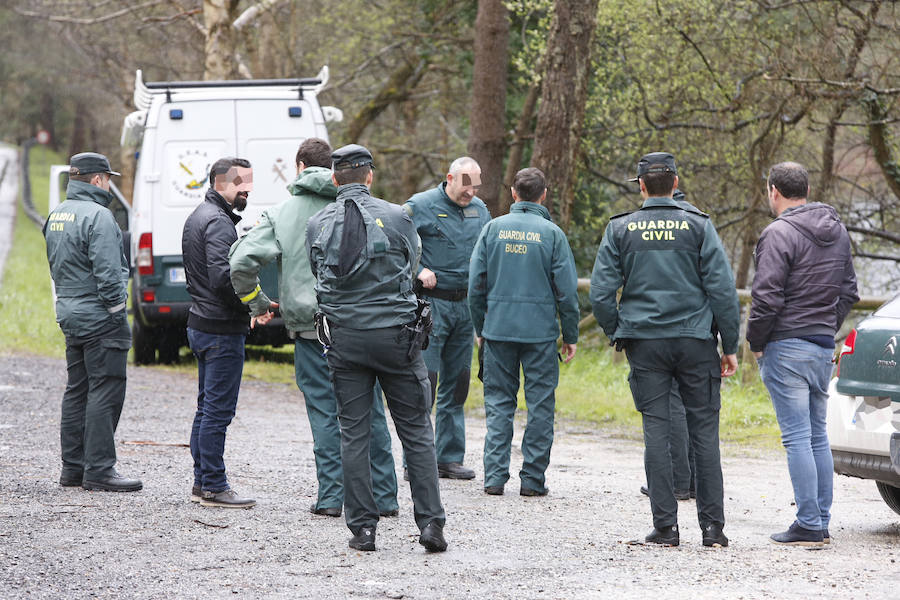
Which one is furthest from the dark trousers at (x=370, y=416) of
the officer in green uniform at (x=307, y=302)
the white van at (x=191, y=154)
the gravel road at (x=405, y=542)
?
the white van at (x=191, y=154)

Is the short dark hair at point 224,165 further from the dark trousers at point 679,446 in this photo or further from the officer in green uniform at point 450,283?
the dark trousers at point 679,446

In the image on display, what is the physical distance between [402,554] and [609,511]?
1.76m

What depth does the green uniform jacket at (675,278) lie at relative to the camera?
19.1ft

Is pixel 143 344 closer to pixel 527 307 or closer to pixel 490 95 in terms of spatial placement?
pixel 490 95

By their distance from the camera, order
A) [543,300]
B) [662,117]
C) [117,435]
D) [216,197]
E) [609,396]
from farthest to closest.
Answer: [662,117], [609,396], [117,435], [543,300], [216,197]

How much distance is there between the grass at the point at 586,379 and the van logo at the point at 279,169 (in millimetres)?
2455

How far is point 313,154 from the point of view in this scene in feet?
21.2

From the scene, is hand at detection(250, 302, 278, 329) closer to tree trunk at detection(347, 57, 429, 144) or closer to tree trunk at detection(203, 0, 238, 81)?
tree trunk at detection(203, 0, 238, 81)

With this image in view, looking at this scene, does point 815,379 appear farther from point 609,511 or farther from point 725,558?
point 609,511

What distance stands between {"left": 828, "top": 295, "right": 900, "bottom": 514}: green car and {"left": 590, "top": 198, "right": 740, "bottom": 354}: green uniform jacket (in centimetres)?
Answer: 94

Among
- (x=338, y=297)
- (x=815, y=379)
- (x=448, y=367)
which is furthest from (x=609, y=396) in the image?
(x=338, y=297)

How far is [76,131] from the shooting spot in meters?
67.2

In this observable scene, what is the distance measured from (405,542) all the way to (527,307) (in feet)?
6.43

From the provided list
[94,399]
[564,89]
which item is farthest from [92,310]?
[564,89]
